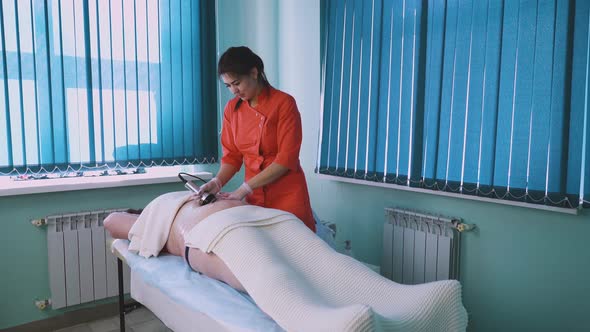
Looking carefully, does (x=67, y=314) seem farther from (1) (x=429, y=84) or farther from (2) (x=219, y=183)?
(1) (x=429, y=84)

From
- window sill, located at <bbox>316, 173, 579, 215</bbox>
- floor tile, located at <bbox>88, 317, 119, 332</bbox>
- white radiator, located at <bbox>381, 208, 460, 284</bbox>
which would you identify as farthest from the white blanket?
floor tile, located at <bbox>88, 317, 119, 332</bbox>

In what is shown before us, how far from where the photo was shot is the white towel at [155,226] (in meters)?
1.66

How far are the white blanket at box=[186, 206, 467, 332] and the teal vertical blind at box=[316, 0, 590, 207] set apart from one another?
846mm

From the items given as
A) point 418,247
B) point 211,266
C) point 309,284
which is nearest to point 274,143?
point 211,266

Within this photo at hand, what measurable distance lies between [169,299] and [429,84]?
1.43m

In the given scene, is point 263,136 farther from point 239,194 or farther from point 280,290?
point 280,290

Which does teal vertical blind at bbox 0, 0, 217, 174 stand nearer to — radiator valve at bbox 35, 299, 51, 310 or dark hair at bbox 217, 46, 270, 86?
radiator valve at bbox 35, 299, 51, 310

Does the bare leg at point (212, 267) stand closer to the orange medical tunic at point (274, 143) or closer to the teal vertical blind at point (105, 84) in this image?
the orange medical tunic at point (274, 143)

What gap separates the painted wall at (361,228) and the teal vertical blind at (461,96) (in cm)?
14

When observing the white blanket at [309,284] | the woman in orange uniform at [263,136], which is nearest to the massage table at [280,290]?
the white blanket at [309,284]

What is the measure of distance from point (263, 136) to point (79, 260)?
4.28ft

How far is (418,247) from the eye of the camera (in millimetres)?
2188

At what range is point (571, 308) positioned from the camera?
66.9 inches

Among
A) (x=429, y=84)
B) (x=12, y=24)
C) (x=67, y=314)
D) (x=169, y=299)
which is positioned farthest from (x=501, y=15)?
(x=67, y=314)
